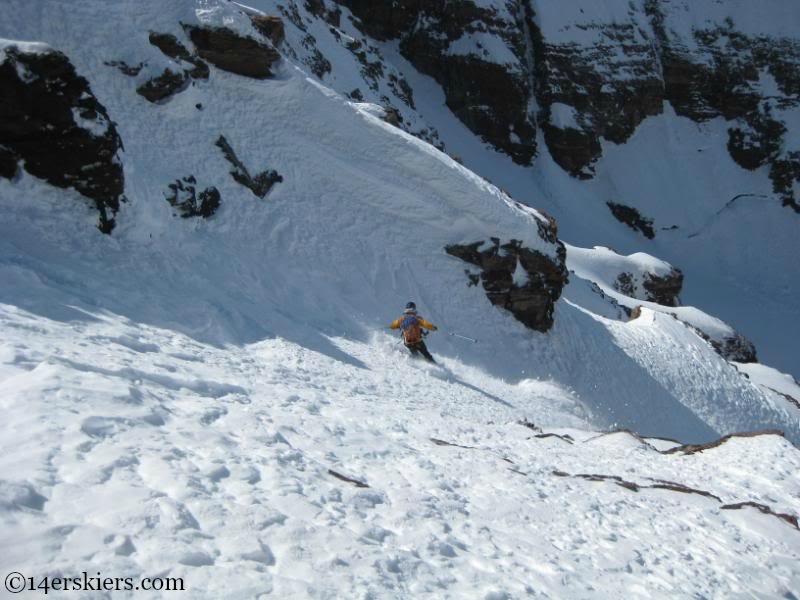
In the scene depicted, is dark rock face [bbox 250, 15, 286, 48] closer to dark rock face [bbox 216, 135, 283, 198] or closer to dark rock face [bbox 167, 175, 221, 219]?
dark rock face [bbox 216, 135, 283, 198]

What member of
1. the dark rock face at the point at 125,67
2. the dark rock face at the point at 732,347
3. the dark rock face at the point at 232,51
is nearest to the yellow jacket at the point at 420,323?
the dark rock face at the point at 232,51

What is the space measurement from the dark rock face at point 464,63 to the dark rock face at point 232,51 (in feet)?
116

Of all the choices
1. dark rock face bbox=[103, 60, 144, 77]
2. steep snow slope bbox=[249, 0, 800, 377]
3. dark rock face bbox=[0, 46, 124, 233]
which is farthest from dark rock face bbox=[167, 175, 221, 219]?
steep snow slope bbox=[249, 0, 800, 377]

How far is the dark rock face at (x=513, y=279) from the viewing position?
19.2m

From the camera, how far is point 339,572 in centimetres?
403

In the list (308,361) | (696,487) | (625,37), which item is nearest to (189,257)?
(308,361)

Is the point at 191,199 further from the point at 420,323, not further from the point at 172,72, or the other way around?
the point at 420,323

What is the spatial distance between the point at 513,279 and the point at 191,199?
917cm

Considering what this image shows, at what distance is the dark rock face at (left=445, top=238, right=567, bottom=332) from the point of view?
19156 mm

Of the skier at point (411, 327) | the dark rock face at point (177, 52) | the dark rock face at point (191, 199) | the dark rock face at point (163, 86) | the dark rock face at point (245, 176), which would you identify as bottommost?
the skier at point (411, 327)

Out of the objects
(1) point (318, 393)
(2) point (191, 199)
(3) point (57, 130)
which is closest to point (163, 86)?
(2) point (191, 199)

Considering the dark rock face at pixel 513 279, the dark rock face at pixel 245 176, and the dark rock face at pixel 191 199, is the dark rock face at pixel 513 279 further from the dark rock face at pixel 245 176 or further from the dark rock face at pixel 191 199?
the dark rock face at pixel 191 199

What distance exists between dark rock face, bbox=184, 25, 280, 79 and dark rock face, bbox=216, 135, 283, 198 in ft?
8.20

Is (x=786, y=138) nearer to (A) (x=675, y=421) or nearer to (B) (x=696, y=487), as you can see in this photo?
(A) (x=675, y=421)
